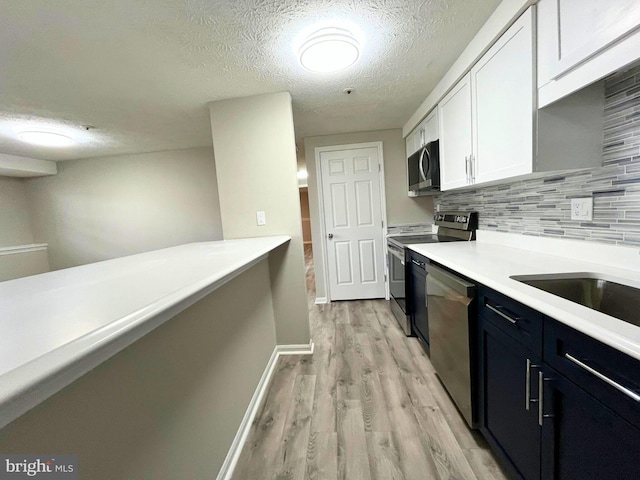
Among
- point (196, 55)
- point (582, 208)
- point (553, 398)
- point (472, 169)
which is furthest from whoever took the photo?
point (472, 169)

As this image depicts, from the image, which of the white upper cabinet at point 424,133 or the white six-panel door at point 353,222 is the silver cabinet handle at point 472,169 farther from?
the white six-panel door at point 353,222

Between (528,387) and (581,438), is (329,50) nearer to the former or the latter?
(528,387)

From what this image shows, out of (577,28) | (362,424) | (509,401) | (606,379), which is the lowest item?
(362,424)

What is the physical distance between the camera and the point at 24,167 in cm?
345

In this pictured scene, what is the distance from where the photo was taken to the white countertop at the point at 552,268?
678 mm

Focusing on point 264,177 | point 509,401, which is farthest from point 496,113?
point 264,177

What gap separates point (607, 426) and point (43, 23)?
2.66m

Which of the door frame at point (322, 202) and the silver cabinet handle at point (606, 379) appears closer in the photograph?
the silver cabinet handle at point (606, 379)

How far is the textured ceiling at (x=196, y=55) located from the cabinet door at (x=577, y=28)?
0.43 metres

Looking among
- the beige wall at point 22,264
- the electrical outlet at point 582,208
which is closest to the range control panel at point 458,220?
the electrical outlet at point 582,208

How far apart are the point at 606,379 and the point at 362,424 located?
4.02 ft

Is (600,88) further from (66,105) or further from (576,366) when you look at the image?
(66,105)

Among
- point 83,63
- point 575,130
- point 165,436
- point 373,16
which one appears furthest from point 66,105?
point 575,130

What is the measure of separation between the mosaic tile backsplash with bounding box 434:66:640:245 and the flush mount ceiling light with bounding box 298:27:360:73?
1.23m
